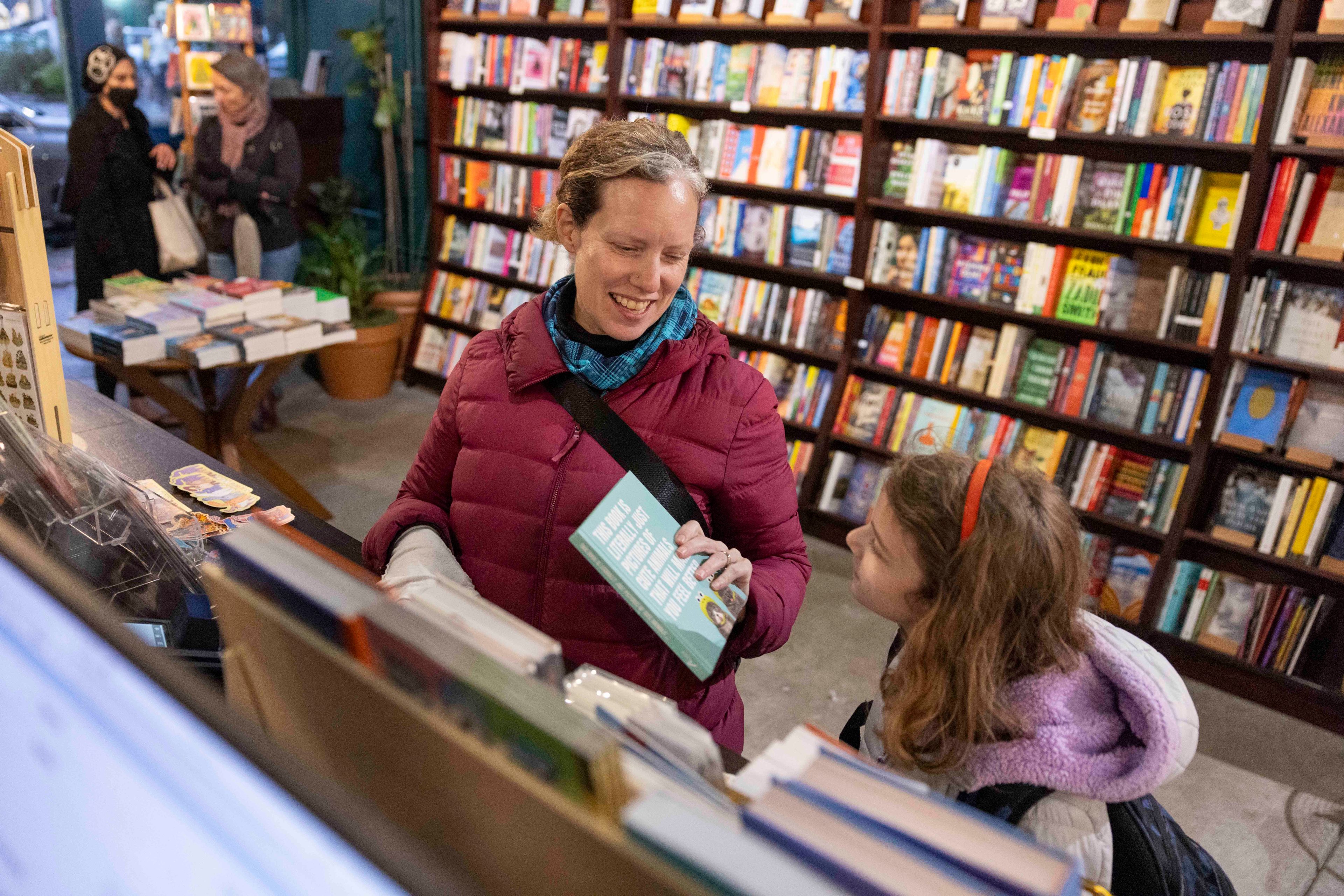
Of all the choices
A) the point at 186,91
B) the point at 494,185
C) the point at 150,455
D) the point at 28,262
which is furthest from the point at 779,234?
the point at 186,91

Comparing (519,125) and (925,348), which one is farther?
(519,125)

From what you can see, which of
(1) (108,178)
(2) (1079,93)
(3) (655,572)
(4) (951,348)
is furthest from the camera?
(1) (108,178)

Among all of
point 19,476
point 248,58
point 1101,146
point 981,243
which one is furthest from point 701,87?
point 19,476

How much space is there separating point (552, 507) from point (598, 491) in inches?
2.9

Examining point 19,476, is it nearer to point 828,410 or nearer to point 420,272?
point 828,410

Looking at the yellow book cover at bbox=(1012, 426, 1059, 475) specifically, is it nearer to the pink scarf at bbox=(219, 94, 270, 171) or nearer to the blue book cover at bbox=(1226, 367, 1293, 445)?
the blue book cover at bbox=(1226, 367, 1293, 445)

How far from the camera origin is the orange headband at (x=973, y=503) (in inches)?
43.5

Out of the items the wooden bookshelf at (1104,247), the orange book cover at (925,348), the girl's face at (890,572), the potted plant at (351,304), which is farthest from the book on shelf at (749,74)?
the girl's face at (890,572)

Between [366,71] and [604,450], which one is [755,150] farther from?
[366,71]

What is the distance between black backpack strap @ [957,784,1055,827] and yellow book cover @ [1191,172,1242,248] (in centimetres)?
262

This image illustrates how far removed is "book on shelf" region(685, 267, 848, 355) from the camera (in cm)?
398

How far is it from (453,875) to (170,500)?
1556mm

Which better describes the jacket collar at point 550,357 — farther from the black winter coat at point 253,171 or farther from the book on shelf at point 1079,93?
the black winter coat at point 253,171

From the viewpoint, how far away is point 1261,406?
3.07 m
